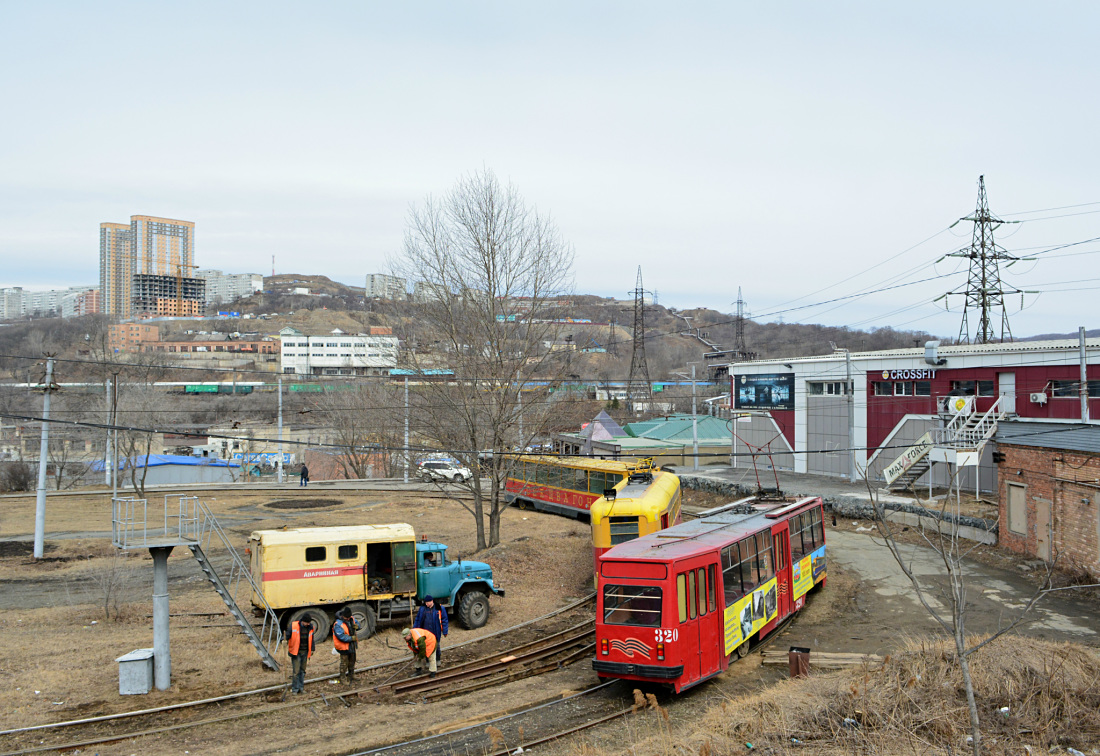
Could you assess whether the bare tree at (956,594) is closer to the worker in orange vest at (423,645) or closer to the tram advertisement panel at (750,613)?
the tram advertisement panel at (750,613)

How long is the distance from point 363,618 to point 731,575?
27.1 feet

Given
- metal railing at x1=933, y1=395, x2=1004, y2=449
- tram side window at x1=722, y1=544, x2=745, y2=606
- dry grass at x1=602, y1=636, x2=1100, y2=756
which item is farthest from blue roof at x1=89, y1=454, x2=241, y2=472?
dry grass at x1=602, y1=636, x2=1100, y2=756

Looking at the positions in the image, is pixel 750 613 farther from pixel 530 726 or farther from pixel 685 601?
pixel 530 726

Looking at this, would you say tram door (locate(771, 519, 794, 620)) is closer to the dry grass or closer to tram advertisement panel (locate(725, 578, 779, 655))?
tram advertisement panel (locate(725, 578, 779, 655))

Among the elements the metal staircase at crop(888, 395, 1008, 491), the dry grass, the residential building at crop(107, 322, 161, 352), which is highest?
the residential building at crop(107, 322, 161, 352)

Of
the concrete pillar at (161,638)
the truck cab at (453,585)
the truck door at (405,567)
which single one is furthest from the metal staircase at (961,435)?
the concrete pillar at (161,638)

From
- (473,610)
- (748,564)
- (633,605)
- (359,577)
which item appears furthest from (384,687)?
(748,564)

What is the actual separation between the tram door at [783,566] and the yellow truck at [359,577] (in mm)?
6846

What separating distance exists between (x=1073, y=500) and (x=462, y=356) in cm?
1819

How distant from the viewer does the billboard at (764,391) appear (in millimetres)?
44750

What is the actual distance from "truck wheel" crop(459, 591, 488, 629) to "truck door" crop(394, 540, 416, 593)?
1.26 metres

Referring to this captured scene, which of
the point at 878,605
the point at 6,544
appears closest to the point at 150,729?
the point at 878,605

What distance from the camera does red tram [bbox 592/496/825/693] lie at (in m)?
12.4

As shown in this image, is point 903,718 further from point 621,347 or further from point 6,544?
point 621,347
